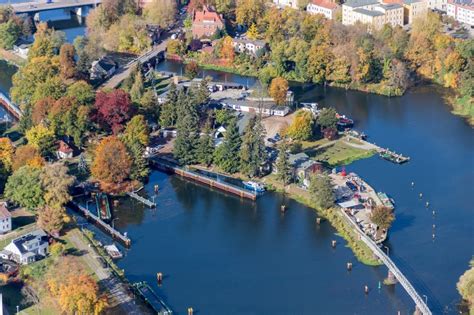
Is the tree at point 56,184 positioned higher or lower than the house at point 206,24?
lower

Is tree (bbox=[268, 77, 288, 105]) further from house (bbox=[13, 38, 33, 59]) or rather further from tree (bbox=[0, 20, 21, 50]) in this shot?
tree (bbox=[0, 20, 21, 50])

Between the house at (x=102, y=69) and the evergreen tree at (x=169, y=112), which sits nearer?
the evergreen tree at (x=169, y=112)

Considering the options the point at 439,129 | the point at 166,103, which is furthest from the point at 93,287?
the point at 439,129

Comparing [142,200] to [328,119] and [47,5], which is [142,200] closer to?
[328,119]

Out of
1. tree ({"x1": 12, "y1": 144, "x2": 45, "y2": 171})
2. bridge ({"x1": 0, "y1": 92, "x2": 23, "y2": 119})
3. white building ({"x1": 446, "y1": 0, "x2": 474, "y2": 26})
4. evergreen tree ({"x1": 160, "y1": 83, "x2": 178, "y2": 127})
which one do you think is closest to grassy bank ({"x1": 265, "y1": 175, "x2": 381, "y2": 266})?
evergreen tree ({"x1": 160, "y1": 83, "x2": 178, "y2": 127})

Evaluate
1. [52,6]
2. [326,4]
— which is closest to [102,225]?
[326,4]

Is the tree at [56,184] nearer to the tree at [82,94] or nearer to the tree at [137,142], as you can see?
the tree at [137,142]

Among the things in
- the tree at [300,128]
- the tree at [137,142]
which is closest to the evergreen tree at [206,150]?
the tree at [137,142]
